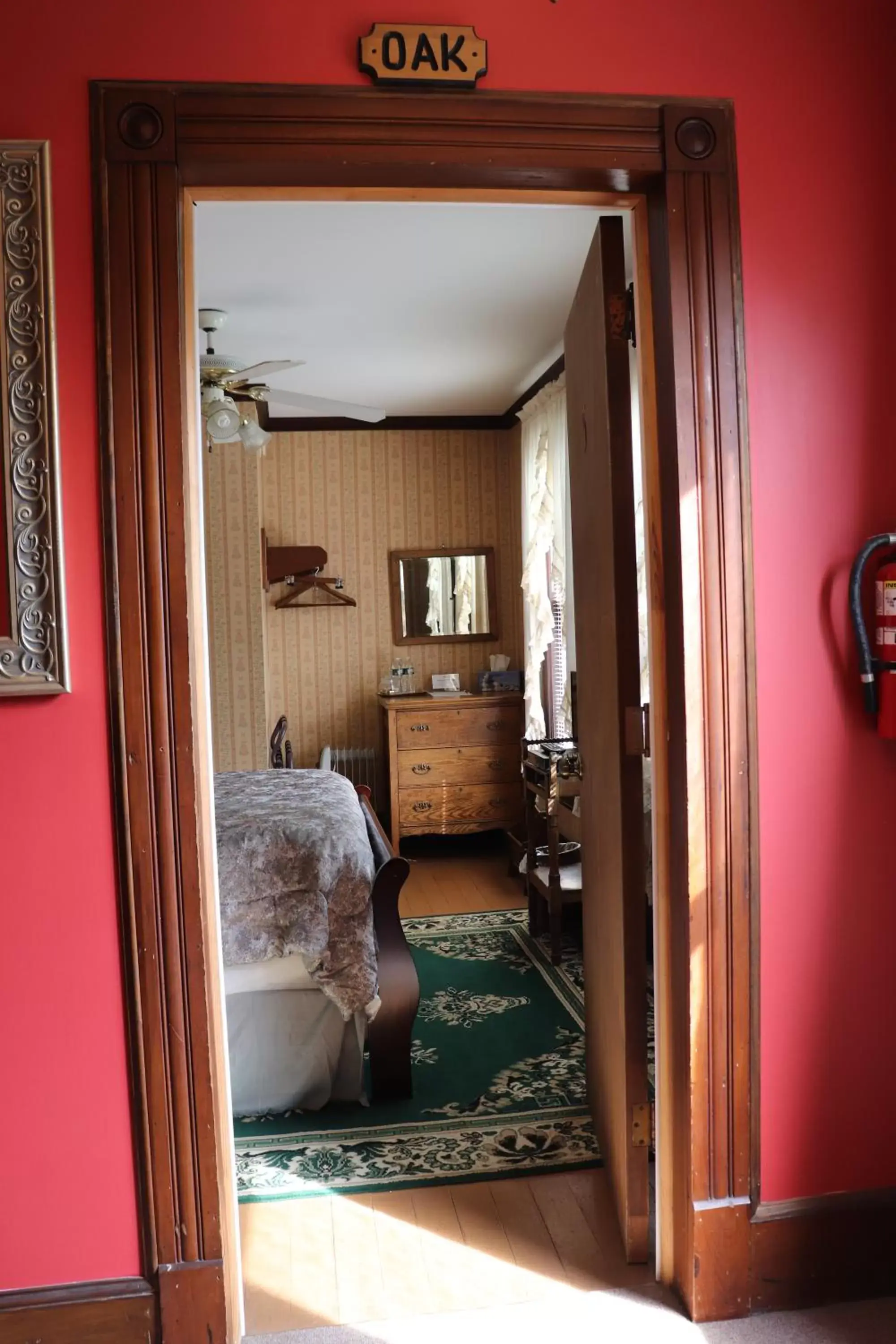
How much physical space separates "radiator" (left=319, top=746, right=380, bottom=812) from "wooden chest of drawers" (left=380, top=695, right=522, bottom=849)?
1.91ft

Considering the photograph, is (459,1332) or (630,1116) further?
(630,1116)

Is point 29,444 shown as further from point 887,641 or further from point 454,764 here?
point 454,764

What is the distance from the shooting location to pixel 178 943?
189 centimetres

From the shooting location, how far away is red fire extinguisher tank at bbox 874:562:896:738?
78.3 inches

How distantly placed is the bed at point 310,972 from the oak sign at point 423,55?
2.04 m

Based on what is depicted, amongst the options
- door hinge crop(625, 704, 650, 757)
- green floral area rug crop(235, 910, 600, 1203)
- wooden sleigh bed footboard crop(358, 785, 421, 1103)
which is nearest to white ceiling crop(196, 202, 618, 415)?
door hinge crop(625, 704, 650, 757)

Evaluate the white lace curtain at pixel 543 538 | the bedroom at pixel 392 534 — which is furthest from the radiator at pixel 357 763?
the white lace curtain at pixel 543 538

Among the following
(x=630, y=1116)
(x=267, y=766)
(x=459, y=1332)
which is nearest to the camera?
(x=459, y=1332)

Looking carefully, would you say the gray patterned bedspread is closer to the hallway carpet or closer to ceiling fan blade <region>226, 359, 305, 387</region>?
the hallway carpet

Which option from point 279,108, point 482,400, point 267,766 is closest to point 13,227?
point 279,108

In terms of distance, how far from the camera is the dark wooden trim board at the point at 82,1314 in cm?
188

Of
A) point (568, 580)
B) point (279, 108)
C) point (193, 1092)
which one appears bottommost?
point (193, 1092)

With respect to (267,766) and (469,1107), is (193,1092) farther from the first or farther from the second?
(267,766)

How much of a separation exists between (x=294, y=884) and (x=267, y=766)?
2922mm
